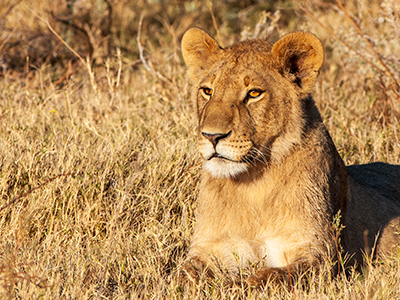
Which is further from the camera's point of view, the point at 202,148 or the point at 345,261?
the point at 345,261

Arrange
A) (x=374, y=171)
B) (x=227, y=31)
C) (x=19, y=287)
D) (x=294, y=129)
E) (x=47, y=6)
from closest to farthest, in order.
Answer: (x=19, y=287)
(x=294, y=129)
(x=374, y=171)
(x=47, y=6)
(x=227, y=31)

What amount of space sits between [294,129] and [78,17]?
19.0 feet

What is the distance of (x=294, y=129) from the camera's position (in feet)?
10.5

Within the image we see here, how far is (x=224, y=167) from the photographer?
3.07 meters

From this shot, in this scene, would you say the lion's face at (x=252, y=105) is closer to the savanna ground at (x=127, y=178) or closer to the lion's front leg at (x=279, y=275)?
the lion's front leg at (x=279, y=275)

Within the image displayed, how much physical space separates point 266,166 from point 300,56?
0.67 meters

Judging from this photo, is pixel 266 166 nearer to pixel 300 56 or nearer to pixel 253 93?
pixel 253 93

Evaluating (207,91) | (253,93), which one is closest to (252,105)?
(253,93)

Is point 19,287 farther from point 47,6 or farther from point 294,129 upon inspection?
point 47,6

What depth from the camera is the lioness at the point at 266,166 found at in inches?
121

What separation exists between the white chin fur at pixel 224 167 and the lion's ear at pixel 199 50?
0.77m

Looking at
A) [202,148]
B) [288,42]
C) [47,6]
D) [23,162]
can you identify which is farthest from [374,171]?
[47,6]

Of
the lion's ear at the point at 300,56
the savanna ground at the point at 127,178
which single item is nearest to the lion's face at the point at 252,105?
the lion's ear at the point at 300,56

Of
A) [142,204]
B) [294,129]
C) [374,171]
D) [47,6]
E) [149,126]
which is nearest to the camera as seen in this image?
[294,129]
